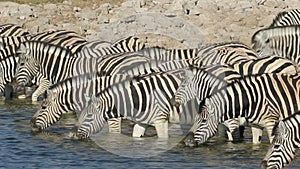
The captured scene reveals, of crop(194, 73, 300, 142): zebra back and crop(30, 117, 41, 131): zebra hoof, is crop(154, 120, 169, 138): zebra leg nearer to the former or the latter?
crop(194, 73, 300, 142): zebra back

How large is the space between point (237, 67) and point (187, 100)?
122 cm

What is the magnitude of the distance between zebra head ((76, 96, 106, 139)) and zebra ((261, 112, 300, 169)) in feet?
11.4

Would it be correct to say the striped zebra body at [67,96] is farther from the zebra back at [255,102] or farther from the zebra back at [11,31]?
the zebra back at [11,31]

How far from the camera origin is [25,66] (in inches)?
711

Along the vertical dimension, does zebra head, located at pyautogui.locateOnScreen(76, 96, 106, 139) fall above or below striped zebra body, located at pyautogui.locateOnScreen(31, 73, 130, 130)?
below

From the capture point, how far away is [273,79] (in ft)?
46.2

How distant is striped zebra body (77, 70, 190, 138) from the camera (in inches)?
571

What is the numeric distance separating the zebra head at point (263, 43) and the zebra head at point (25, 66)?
3.94 meters

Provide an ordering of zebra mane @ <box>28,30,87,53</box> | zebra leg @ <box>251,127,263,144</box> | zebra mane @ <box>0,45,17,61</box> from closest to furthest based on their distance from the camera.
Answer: zebra leg @ <box>251,127,263,144</box> → zebra mane @ <box>28,30,87,53</box> → zebra mane @ <box>0,45,17,61</box>

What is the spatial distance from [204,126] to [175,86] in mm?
1210

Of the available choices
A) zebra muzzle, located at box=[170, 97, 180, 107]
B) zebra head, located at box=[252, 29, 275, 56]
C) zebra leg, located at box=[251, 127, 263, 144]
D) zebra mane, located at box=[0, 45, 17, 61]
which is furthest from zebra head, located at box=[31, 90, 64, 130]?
zebra head, located at box=[252, 29, 275, 56]

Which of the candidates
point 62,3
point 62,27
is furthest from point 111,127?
point 62,3

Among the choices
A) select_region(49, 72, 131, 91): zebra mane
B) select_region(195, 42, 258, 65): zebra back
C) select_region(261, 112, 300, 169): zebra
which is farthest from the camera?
select_region(195, 42, 258, 65): zebra back

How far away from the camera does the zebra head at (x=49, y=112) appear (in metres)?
15.5
